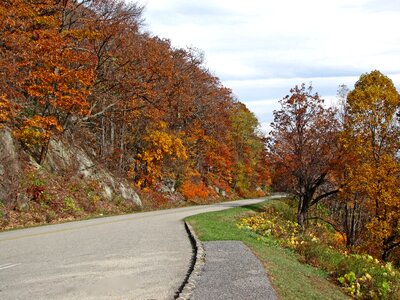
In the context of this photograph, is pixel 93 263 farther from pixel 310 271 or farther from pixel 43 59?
pixel 43 59

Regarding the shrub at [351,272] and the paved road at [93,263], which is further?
the shrub at [351,272]

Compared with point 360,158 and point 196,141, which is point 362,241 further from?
point 196,141

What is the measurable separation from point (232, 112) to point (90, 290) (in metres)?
54.0

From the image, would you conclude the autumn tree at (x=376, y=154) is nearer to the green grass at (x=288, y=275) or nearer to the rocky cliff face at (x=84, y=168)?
the green grass at (x=288, y=275)

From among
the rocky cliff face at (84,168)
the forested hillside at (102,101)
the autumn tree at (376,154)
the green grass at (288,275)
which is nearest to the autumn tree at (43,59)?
the forested hillside at (102,101)

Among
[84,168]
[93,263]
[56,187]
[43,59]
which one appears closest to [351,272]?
[93,263]

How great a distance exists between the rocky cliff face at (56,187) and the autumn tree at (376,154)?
14504 millimetres

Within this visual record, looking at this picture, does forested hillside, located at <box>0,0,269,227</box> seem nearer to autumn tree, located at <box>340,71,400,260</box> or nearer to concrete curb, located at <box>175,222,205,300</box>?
autumn tree, located at <box>340,71,400,260</box>

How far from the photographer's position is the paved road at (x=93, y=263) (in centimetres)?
715

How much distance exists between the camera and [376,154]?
2262cm

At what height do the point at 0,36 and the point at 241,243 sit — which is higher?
the point at 0,36

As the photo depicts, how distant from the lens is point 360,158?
23.3 meters

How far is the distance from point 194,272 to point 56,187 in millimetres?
15837

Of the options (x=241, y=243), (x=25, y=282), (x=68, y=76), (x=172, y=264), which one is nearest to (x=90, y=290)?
(x=25, y=282)
